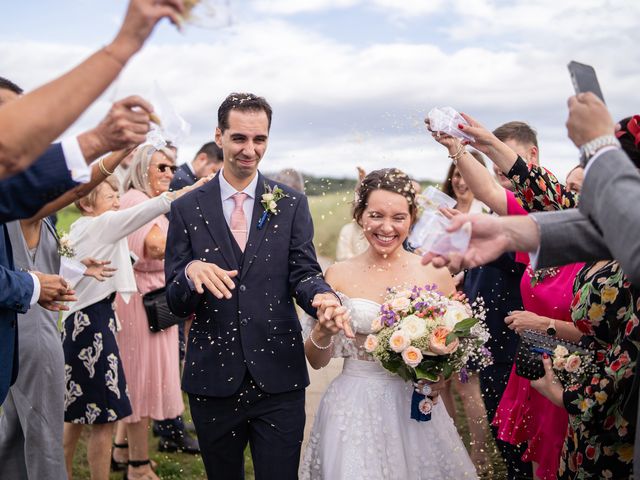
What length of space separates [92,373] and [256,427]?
6.58ft

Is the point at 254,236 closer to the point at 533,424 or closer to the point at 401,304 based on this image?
the point at 401,304

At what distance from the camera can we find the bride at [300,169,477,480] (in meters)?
4.33

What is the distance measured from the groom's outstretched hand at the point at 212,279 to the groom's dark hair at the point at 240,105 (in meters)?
1.08

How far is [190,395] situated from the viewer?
4.31 meters

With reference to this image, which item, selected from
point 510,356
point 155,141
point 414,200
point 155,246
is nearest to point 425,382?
point 414,200

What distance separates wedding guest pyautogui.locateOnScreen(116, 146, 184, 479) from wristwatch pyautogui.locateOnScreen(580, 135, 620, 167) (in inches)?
184

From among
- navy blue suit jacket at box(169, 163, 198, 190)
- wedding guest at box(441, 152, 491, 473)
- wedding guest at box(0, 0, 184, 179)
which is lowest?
wedding guest at box(441, 152, 491, 473)

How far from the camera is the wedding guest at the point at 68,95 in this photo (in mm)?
2025

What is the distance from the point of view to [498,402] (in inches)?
224

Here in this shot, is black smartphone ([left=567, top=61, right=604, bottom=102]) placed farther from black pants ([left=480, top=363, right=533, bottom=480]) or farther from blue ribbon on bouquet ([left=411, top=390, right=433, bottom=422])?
black pants ([left=480, top=363, right=533, bottom=480])

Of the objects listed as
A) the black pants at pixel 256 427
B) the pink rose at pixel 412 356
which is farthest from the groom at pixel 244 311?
the pink rose at pixel 412 356

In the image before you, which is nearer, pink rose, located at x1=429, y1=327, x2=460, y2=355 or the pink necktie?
pink rose, located at x1=429, y1=327, x2=460, y2=355

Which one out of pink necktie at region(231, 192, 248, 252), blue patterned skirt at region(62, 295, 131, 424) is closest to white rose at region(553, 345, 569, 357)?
pink necktie at region(231, 192, 248, 252)

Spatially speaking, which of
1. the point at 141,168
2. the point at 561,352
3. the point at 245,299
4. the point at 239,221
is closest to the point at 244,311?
the point at 245,299
